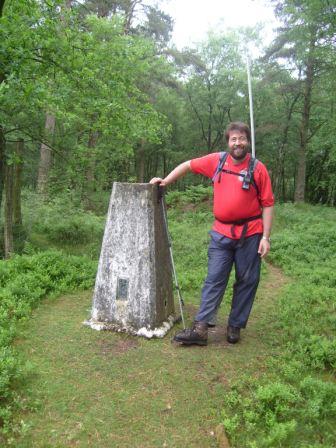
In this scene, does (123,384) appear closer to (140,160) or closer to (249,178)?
(249,178)

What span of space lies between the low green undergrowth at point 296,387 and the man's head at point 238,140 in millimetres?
2193

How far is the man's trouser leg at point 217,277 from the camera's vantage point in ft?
13.5

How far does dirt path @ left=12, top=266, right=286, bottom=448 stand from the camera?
9.74 feet

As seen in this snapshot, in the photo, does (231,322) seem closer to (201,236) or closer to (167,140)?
(201,236)

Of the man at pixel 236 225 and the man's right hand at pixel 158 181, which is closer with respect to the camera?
the man at pixel 236 225

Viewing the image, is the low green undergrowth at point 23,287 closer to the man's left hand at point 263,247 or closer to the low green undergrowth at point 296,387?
the low green undergrowth at point 296,387

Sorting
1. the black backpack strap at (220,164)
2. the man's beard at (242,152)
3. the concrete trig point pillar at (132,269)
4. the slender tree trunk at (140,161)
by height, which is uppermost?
the slender tree trunk at (140,161)

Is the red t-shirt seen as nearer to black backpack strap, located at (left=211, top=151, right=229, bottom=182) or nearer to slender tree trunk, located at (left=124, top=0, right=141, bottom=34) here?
black backpack strap, located at (left=211, top=151, right=229, bottom=182)

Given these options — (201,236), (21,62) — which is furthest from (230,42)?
(21,62)

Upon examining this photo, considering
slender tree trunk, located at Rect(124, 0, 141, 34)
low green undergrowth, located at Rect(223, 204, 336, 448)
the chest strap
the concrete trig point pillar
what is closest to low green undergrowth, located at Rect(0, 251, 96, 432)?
the concrete trig point pillar

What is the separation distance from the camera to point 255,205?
402cm

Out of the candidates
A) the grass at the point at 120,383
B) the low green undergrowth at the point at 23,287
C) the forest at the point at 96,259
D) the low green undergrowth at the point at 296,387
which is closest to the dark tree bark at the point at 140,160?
the forest at the point at 96,259

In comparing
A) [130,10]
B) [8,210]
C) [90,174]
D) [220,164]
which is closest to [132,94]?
[90,174]

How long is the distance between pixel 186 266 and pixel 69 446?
17.9 ft
